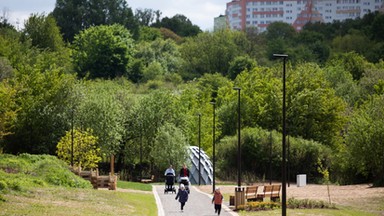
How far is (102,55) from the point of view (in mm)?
136500

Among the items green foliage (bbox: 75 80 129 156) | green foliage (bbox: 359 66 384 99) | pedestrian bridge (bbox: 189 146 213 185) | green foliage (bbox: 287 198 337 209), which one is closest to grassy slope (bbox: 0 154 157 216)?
green foliage (bbox: 287 198 337 209)

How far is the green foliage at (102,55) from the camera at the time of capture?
136m

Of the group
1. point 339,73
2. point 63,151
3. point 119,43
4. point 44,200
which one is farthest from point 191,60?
point 44,200

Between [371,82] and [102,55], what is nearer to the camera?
[371,82]

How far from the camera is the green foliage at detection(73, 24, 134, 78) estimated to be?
136 m

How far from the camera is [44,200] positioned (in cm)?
3991

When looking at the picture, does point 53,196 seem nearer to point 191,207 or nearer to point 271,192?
point 191,207

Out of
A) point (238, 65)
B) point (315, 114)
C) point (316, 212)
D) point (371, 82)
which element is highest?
point (238, 65)

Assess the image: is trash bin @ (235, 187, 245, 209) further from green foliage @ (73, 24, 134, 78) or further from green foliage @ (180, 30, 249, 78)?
green foliage @ (180, 30, 249, 78)

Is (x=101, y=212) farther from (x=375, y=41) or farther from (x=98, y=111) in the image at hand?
(x=375, y=41)

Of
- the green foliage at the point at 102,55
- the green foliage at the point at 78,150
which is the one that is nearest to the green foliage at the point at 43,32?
the green foliage at the point at 102,55

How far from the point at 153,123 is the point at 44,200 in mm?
52801

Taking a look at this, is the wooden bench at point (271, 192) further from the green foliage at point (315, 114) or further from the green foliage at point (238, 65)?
the green foliage at point (238, 65)

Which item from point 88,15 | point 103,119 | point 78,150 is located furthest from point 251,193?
point 88,15
